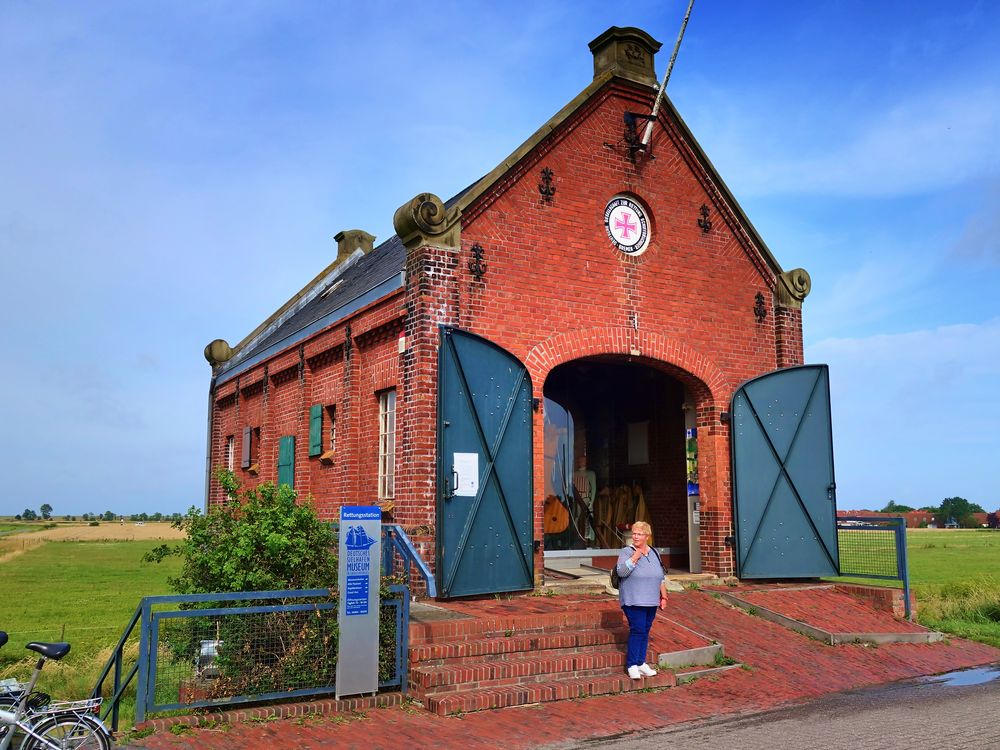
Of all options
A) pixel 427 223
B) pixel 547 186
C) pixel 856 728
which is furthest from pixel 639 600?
pixel 547 186

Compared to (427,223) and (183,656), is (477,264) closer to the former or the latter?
(427,223)

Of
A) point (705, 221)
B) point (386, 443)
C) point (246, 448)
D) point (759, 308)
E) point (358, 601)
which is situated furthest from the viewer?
point (246, 448)

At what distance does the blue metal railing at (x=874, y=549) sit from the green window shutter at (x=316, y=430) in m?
8.56

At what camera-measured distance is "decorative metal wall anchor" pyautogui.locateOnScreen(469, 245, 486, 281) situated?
1195 centimetres

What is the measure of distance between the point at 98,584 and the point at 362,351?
22.0 metres

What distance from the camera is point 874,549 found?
13383 mm

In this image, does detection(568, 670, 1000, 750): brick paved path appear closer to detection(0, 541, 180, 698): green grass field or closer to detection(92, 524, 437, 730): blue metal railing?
detection(92, 524, 437, 730): blue metal railing

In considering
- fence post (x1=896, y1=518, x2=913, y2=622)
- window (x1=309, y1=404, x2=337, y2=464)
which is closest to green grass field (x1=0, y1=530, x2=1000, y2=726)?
fence post (x1=896, y1=518, x2=913, y2=622)

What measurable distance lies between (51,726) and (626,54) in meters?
11.9

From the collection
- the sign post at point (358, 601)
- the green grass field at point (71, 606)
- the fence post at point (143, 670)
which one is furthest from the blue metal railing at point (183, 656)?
the green grass field at point (71, 606)

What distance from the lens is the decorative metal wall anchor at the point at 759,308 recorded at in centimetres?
1459

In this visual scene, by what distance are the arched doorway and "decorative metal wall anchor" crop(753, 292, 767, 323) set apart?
1673mm

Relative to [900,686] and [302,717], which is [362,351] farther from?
[900,686]

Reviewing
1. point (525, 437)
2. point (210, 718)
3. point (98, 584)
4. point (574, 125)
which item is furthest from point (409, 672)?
point (98, 584)
